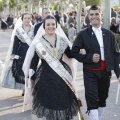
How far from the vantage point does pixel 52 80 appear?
4855mm

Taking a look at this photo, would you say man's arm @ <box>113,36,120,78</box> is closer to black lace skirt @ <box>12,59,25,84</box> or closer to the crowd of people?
the crowd of people

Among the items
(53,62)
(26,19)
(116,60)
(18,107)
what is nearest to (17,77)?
(18,107)

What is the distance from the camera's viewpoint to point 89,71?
15.9 ft

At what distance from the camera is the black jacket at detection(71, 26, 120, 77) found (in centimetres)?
476

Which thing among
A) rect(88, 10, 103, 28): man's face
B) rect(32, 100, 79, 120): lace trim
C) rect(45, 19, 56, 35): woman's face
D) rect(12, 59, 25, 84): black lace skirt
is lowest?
rect(32, 100, 79, 120): lace trim

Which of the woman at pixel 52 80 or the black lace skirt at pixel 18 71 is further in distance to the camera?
Result: the black lace skirt at pixel 18 71

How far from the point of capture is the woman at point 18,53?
7098mm

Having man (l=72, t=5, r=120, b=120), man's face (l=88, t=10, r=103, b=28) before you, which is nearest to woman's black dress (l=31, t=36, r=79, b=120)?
man (l=72, t=5, r=120, b=120)

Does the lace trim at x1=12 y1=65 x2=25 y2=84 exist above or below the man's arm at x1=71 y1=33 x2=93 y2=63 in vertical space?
below

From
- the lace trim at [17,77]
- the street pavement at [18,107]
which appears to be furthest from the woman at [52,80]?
the lace trim at [17,77]

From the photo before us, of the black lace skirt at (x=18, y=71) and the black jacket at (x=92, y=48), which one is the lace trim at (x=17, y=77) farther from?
the black jacket at (x=92, y=48)

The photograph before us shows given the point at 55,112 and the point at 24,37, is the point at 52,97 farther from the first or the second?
the point at 24,37

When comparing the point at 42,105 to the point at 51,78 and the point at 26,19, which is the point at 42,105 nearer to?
the point at 51,78

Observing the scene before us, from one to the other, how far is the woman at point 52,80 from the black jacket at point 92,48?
0.27 meters
